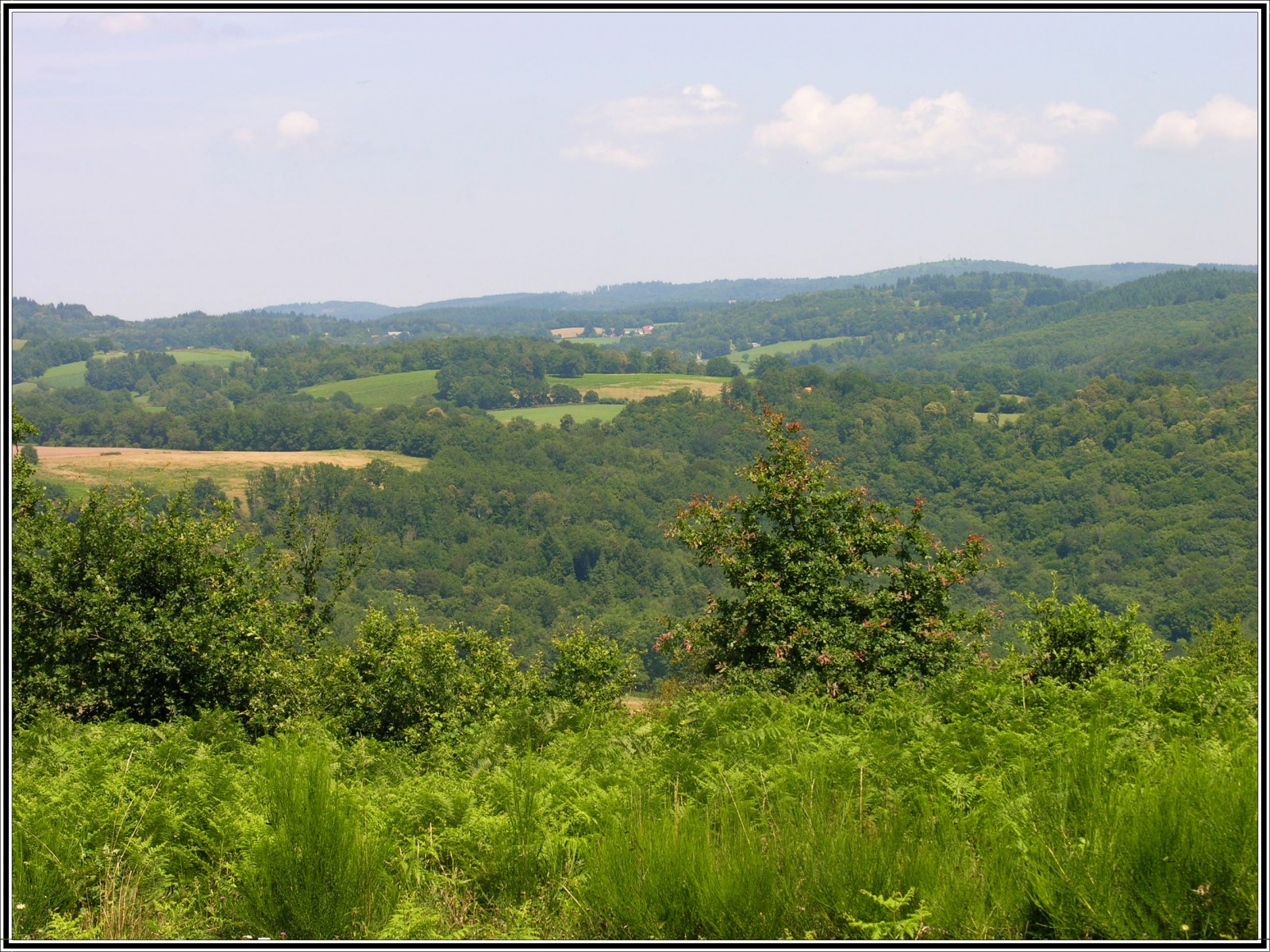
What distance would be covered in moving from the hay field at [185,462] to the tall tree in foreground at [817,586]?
92106 millimetres

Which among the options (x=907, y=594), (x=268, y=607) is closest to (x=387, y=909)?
(x=907, y=594)

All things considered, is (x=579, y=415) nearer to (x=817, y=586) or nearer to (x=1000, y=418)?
(x=1000, y=418)

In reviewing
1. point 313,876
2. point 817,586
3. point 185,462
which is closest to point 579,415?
point 185,462

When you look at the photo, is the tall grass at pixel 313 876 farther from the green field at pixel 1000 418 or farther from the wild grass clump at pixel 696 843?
the green field at pixel 1000 418

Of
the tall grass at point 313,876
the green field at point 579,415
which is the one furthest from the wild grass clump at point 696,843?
the green field at point 579,415

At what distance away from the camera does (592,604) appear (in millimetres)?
112938

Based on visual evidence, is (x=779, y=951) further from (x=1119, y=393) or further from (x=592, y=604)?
(x=1119, y=393)

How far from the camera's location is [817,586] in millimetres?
12523

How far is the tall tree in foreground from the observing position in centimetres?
1220

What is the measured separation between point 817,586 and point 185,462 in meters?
130

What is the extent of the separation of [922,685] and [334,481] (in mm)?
125662

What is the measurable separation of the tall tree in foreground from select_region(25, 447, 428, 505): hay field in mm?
92106

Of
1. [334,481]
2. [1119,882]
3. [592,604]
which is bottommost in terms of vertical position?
[592,604]

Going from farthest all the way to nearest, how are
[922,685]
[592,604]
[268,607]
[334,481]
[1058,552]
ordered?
[334,481] < [1058,552] < [592,604] < [268,607] < [922,685]
